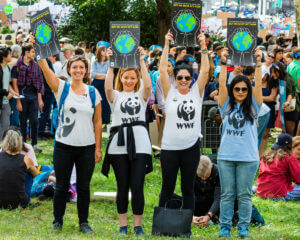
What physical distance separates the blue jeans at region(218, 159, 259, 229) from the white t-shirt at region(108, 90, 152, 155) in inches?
34.3

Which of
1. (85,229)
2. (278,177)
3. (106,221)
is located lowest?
→ (106,221)

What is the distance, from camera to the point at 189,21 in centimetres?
658

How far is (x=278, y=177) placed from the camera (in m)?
8.73

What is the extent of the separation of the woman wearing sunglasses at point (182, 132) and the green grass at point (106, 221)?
2.02 ft

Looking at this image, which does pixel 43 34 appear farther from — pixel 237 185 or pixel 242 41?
pixel 237 185

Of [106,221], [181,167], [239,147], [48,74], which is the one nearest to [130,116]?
[181,167]

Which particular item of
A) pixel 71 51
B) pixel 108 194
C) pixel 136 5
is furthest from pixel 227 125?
pixel 136 5

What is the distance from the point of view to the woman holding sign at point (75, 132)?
615 cm

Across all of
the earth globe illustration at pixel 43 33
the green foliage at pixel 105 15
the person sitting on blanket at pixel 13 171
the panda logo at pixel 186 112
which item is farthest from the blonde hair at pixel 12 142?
the green foliage at pixel 105 15

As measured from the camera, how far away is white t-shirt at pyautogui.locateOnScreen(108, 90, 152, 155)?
622cm

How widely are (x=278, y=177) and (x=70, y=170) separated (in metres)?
3.74

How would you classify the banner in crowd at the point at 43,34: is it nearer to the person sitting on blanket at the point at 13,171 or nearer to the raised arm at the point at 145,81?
the raised arm at the point at 145,81

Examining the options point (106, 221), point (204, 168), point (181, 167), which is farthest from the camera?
point (106, 221)

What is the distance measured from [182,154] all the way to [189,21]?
4.97 ft
